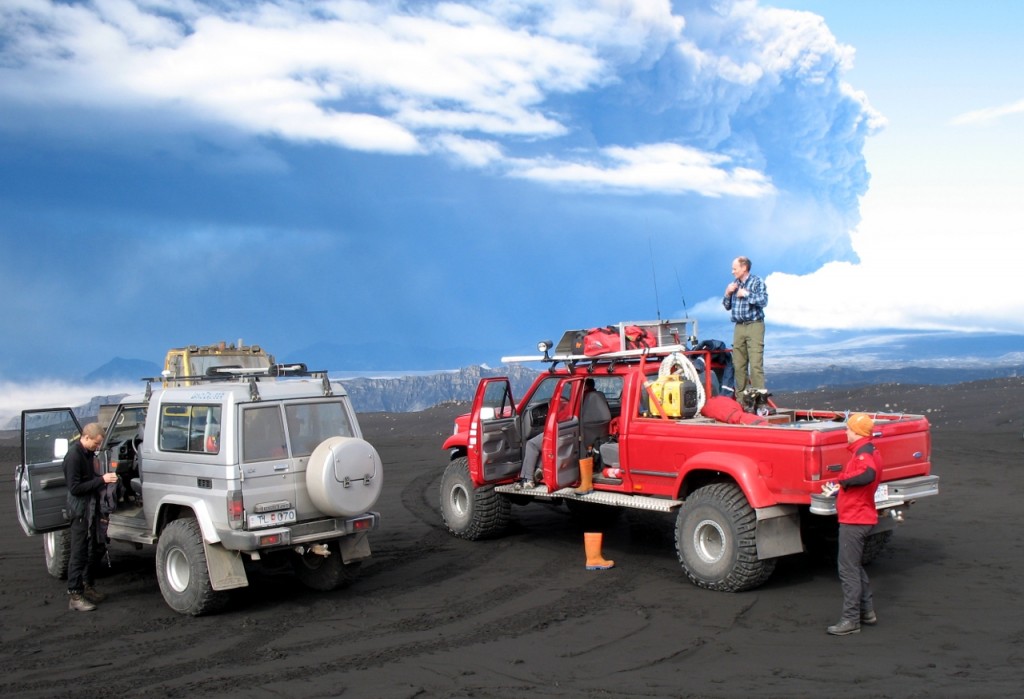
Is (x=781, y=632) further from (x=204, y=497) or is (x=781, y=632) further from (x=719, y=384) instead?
(x=204, y=497)

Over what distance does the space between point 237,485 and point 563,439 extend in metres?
3.86

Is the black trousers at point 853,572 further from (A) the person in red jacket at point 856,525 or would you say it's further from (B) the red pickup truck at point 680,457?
(B) the red pickup truck at point 680,457

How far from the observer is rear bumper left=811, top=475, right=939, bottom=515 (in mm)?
7930

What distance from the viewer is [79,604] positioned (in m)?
8.84

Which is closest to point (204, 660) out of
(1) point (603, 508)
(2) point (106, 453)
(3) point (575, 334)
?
(2) point (106, 453)

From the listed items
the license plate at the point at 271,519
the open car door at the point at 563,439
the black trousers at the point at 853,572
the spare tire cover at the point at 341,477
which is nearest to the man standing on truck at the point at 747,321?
the open car door at the point at 563,439

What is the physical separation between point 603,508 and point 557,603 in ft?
14.1

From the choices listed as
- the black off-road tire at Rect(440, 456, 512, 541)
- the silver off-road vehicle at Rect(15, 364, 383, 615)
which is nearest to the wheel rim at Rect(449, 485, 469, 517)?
the black off-road tire at Rect(440, 456, 512, 541)

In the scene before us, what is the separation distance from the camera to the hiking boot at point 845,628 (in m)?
7.38

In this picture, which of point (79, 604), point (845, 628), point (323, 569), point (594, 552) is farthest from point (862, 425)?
point (79, 604)

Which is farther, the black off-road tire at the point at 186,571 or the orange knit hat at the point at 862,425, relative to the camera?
the black off-road tire at the point at 186,571

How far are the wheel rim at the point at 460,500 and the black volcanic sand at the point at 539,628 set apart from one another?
1.53ft

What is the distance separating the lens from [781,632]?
754 cm

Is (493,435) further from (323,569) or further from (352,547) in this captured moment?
(323,569)
